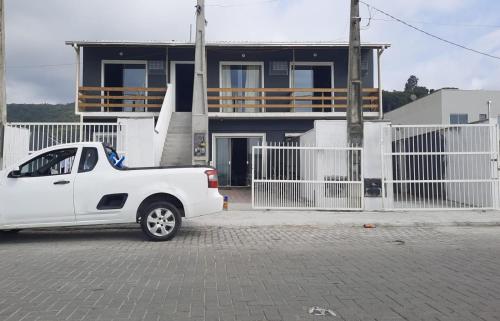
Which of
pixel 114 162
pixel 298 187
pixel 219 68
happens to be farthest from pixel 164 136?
pixel 114 162

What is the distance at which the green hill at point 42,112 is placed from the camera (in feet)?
78.0

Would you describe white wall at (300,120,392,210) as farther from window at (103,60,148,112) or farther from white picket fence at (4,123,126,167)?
window at (103,60,148,112)

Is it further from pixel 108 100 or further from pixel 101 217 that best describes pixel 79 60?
pixel 101 217

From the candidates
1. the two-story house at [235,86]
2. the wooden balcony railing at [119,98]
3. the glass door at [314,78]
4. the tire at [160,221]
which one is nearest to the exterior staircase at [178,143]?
the two-story house at [235,86]

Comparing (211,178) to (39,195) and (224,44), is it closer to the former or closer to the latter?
(39,195)

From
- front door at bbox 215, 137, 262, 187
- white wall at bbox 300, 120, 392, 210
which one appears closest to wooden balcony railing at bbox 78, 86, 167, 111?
front door at bbox 215, 137, 262, 187

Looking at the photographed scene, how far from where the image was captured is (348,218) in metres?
11.8

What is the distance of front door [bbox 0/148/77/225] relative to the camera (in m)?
8.27

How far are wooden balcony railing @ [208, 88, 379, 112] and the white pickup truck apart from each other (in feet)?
38.1

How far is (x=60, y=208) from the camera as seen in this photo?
8.42 metres

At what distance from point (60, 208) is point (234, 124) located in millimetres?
13295

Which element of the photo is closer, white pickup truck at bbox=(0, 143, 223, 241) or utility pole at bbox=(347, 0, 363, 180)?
white pickup truck at bbox=(0, 143, 223, 241)

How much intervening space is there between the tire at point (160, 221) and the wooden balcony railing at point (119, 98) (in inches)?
494

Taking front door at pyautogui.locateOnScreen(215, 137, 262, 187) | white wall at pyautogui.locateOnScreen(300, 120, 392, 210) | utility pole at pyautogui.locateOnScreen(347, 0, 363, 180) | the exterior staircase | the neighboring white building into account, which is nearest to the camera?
white wall at pyautogui.locateOnScreen(300, 120, 392, 210)
